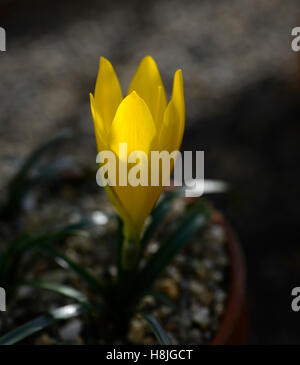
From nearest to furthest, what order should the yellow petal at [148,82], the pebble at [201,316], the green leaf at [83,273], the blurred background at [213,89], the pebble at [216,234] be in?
the yellow petal at [148,82]
the green leaf at [83,273]
the pebble at [201,316]
the pebble at [216,234]
the blurred background at [213,89]

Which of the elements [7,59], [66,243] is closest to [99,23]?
[7,59]

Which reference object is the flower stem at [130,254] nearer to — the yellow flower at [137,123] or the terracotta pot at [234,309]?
the yellow flower at [137,123]

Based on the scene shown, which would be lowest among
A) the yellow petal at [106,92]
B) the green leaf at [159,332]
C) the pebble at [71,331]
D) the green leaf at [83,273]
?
the green leaf at [159,332]

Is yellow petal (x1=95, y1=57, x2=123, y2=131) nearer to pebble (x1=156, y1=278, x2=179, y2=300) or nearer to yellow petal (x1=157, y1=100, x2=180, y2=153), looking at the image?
yellow petal (x1=157, y1=100, x2=180, y2=153)

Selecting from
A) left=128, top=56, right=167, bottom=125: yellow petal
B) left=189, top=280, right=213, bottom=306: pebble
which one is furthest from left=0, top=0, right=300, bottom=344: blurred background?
left=128, top=56, right=167, bottom=125: yellow petal

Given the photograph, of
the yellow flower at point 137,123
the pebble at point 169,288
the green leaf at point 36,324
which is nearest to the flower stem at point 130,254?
the yellow flower at point 137,123

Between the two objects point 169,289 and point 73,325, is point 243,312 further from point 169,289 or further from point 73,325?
point 73,325

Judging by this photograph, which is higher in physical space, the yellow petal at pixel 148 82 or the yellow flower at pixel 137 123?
the yellow petal at pixel 148 82
